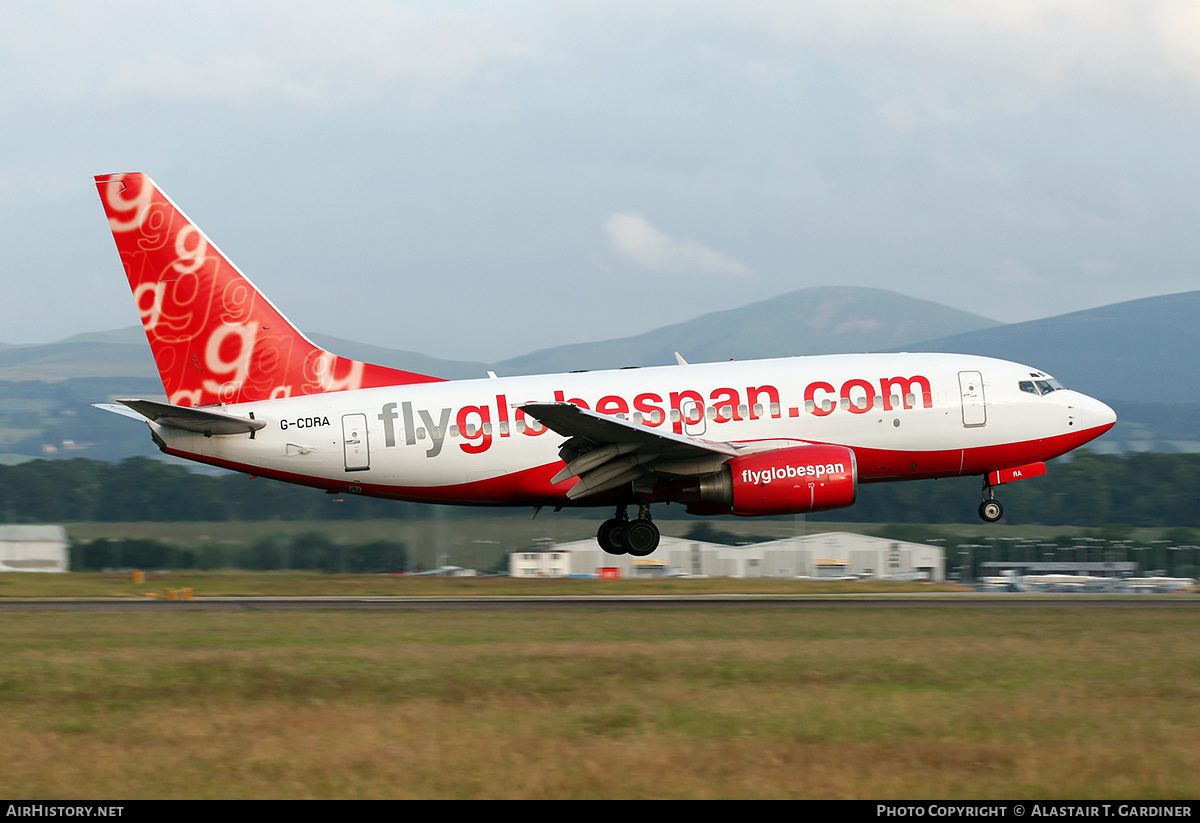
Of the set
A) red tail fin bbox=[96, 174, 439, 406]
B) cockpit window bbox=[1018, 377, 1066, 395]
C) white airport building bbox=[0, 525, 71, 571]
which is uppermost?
red tail fin bbox=[96, 174, 439, 406]

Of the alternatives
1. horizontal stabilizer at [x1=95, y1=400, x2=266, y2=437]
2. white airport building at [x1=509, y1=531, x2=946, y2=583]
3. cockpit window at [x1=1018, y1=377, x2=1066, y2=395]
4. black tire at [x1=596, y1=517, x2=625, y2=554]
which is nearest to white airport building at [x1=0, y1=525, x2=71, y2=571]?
horizontal stabilizer at [x1=95, y1=400, x2=266, y2=437]

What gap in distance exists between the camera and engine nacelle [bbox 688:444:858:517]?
25.7 meters

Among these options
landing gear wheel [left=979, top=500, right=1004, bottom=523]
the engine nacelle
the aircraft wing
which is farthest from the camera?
landing gear wheel [left=979, top=500, right=1004, bottom=523]

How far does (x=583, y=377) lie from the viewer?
91.7ft

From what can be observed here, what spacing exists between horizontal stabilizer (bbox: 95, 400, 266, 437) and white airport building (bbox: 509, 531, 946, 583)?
807 inches

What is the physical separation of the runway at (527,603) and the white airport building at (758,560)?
1682 centimetres

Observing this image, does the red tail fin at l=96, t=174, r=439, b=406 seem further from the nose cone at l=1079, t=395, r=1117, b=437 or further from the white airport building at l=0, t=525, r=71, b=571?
the nose cone at l=1079, t=395, r=1117, b=437

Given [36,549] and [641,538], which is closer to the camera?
[641,538]

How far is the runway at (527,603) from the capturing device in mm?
25484

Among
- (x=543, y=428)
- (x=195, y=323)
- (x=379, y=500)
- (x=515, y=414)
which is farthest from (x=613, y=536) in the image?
(x=379, y=500)

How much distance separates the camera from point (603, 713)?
12578 millimetres

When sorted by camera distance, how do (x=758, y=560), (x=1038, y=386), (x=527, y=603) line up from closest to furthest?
1. (x=527, y=603)
2. (x=1038, y=386)
3. (x=758, y=560)

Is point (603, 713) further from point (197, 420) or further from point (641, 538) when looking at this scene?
point (197, 420)

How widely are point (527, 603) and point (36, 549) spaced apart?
2363cm
